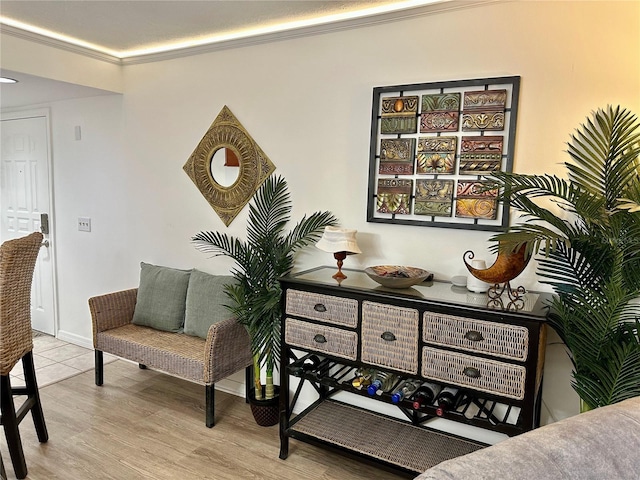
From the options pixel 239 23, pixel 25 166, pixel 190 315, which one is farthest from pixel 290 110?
pixel 25 166

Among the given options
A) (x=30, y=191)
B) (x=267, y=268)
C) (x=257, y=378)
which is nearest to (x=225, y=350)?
(x=257, y=378)

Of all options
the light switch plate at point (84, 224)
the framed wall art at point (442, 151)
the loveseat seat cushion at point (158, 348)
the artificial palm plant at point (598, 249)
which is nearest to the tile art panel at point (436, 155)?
the framed wall art at point (442, 151)

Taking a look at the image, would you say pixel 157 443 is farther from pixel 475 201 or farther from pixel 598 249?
pixel 598 249

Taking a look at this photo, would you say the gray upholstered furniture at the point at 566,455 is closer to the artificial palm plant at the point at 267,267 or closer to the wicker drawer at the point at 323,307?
the wicker drawer at the point at 323,307

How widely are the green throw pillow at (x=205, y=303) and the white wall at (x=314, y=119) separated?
20 cm

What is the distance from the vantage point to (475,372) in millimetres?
1921

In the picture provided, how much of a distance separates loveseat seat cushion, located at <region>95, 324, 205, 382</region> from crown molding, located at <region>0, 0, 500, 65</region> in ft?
6.52

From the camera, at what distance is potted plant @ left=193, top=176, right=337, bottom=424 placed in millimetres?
2713

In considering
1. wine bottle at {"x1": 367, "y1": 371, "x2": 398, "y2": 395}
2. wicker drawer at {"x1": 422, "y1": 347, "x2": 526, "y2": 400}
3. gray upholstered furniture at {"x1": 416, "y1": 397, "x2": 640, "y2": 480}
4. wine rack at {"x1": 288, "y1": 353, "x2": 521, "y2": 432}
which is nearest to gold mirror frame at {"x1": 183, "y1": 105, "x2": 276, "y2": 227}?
wine rack at {"x1": 288, "y1": 353, "x2": 521, "y2": 432}

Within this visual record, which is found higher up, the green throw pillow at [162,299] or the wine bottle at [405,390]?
the green throw pillow at [162,299]

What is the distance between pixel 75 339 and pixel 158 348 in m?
1.80

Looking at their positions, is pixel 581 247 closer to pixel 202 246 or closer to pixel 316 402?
pixel 316 402

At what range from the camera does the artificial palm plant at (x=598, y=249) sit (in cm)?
177

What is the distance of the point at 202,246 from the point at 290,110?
3.92ft
